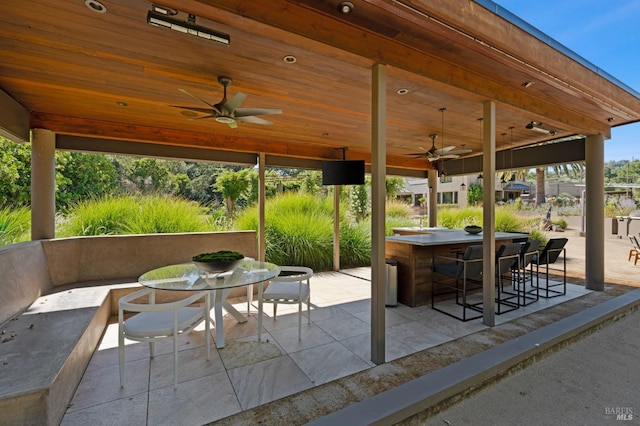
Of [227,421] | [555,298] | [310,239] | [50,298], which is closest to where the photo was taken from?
[227,421]

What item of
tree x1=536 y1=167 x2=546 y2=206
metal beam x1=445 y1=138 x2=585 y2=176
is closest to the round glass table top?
metal beam x1=445 y1=138 x2=585 y2=176

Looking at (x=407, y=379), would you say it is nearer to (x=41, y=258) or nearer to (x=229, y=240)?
(x=229, y=240)

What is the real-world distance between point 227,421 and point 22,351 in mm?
1434

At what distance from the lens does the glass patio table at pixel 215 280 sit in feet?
8.00

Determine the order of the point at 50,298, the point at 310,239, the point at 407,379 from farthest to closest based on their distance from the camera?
the point at 310,239 → the point at 50,298 → the point at 407,379

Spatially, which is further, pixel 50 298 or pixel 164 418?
pixel 50 298

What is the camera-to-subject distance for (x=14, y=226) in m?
4.15

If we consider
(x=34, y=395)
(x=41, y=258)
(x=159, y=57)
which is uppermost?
(x=159, y=57)

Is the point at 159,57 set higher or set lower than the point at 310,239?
higher

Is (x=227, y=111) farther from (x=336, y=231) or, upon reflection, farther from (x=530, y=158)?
(x=530, y=158)

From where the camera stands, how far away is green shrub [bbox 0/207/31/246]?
3.92 meters

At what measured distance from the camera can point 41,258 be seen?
337 cm

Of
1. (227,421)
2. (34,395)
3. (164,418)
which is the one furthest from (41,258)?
(227,421)

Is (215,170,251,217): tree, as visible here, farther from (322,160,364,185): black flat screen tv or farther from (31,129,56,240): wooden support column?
(31,129,56,240): wooden support column
